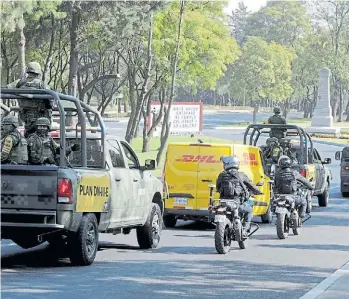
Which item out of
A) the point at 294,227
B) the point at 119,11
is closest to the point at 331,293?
the point at 294,227

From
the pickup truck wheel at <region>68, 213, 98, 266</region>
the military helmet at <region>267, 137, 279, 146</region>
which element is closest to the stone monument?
the military helmet at <region>267, 137, 279, 146</region>

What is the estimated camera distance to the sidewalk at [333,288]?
38.9 ft

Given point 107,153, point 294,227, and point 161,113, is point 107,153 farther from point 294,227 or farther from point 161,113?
point 161,113

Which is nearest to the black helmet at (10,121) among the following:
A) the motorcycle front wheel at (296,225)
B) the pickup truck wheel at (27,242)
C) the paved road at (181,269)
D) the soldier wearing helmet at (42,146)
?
the soldier wearing helmet at (42,146)

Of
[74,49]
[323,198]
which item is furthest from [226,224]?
[74,49]

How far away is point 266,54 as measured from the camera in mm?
103125

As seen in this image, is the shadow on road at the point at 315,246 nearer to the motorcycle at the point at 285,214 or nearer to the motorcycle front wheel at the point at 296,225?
the motorcycle at the point at 285,214

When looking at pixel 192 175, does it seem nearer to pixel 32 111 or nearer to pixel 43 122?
pixel 32 111

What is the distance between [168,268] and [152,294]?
252cm

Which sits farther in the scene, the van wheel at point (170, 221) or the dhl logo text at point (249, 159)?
the van wheel at point (170, 221)

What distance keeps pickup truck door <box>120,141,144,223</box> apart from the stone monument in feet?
227

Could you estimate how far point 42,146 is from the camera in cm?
1419

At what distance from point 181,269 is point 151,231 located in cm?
269

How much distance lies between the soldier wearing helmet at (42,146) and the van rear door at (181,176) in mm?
6410
